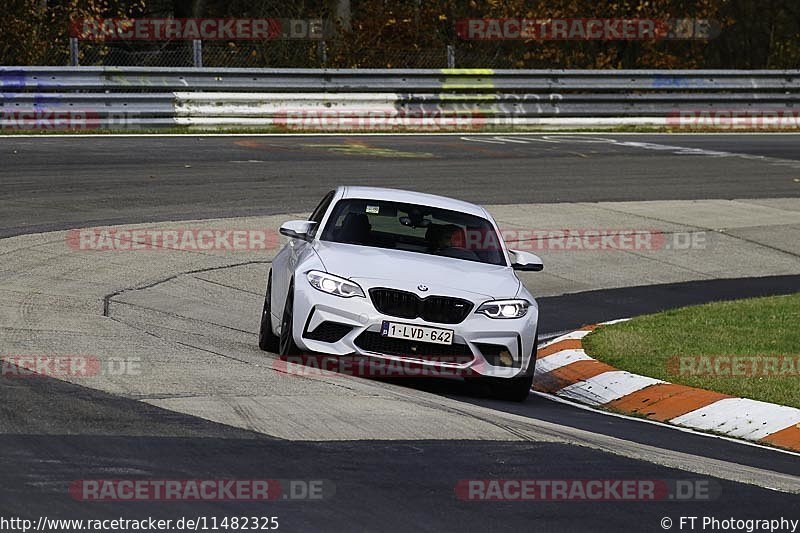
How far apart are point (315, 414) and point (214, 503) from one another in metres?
2.05

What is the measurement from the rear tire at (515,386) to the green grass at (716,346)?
1.10m

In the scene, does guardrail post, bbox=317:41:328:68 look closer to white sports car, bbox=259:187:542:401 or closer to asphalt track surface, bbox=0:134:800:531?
asphalt track surface, bbox=0:134:800:531

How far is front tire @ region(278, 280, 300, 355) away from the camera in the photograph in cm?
997

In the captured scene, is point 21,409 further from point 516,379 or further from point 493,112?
point 493,112

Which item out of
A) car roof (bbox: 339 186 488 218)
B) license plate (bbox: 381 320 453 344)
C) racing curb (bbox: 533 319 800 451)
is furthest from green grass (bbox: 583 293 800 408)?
license plate (bbox: 381 320 453 344)

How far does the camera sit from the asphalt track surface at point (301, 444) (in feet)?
19.7

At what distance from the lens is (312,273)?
394 inches

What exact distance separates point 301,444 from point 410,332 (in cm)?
265

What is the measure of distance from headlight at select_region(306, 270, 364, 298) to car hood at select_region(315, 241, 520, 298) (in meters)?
0.05

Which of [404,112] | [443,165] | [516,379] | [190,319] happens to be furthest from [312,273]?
[404,112]

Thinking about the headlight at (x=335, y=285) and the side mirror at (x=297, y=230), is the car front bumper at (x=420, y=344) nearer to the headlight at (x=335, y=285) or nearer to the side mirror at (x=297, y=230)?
the headlight at (x=335, y=285)

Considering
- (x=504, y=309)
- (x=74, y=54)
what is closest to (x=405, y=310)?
(x=504, y=309)

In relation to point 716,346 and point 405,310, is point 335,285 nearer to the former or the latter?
point 405,310

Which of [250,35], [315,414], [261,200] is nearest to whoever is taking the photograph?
[315,414]
